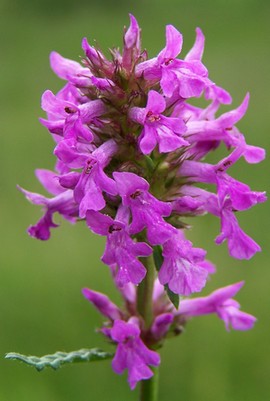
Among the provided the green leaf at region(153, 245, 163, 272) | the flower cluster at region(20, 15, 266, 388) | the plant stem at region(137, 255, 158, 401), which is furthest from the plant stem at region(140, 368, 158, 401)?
the green leaf at region(153, 245, 163, 272)

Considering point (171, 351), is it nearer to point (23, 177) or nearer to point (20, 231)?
point (20, 231)

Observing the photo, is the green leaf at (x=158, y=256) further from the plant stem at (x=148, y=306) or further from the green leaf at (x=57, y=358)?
the green leaf at (x=57, y=358)

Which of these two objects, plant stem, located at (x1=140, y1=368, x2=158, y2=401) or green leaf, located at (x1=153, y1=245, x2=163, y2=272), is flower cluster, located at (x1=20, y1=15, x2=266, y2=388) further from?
plant stem, located at (x1=140, y1=368, x2=158, y2=401)

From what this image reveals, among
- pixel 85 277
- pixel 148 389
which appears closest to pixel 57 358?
pixel 148 389

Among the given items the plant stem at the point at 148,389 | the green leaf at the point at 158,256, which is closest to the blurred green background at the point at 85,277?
the plant stem at the point at 148,389

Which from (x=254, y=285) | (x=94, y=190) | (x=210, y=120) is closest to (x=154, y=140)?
(x=94, y=190)

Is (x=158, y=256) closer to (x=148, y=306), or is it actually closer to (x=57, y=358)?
(x=148, y=306)
